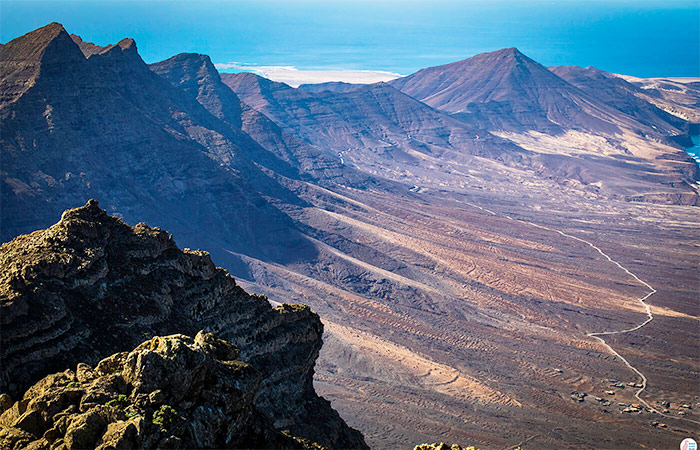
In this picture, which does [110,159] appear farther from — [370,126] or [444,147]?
[370,126]

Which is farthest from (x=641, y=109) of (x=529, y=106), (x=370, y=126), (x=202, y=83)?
(x=202, y=83)

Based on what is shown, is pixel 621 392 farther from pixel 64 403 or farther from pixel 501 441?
pixel 64 403

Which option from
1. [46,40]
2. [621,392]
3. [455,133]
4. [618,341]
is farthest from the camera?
[455,133]

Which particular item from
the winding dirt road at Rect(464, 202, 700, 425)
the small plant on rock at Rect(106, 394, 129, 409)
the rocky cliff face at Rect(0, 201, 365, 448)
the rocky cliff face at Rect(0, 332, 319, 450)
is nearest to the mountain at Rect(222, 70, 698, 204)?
the winding dirt road at Rect(464, 202, 700, 425)

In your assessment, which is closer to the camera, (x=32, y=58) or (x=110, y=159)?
(x=32, y=58)

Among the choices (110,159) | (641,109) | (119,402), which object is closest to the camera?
(119,402)

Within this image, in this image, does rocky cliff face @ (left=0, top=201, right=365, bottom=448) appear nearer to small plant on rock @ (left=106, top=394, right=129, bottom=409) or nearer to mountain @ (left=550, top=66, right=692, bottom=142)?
small plant on rock @ (left=106, top=394, right=129, bottom=409)

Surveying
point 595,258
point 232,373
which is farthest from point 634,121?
point 232,373
